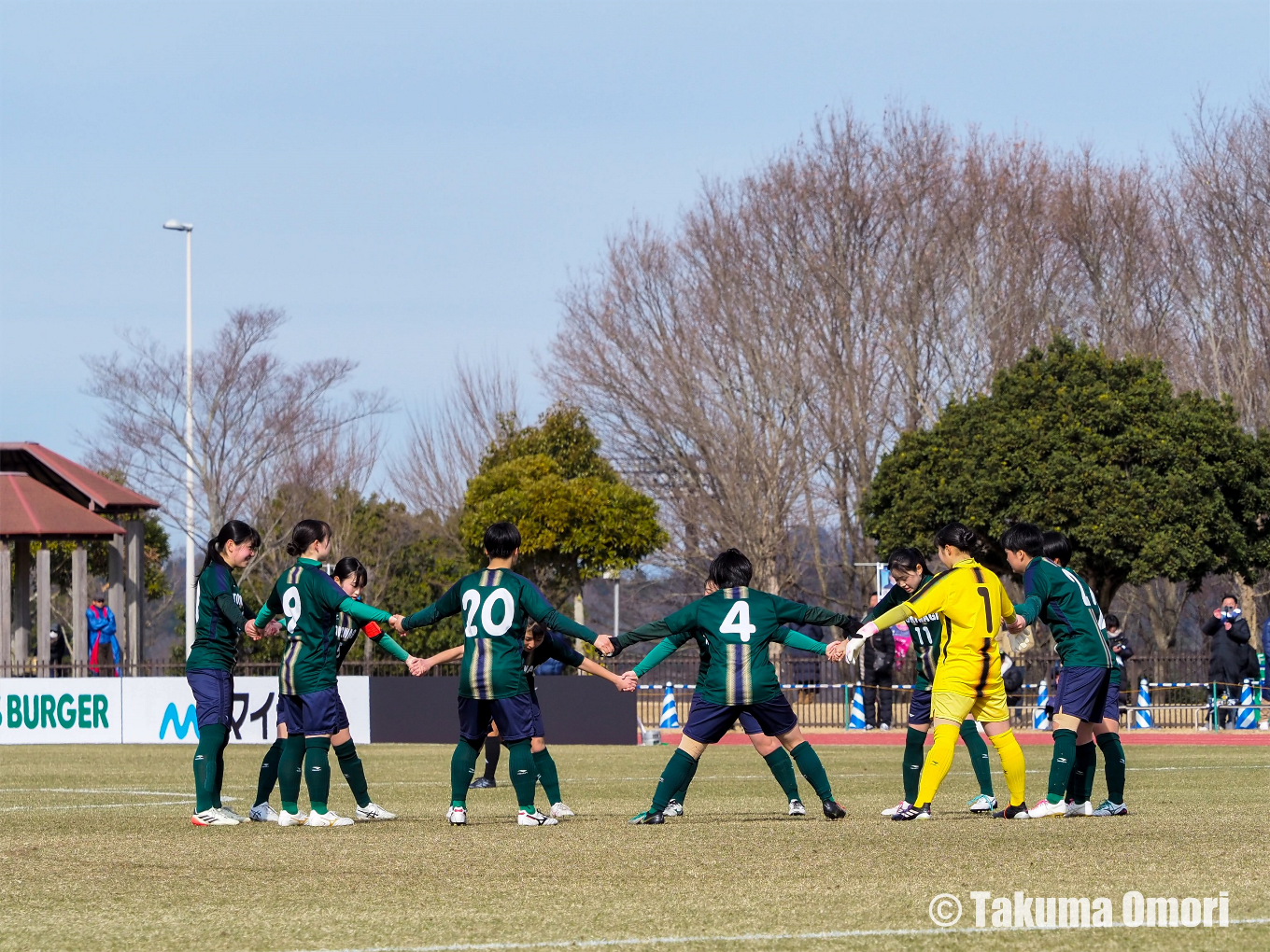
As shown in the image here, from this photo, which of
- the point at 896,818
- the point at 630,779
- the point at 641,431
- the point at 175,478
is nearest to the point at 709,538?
the point at 641,431

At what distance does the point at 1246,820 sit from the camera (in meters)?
9.98

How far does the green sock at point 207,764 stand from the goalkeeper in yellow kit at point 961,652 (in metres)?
3.81

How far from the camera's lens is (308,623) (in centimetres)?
1020

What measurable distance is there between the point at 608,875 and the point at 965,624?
3.35 meters

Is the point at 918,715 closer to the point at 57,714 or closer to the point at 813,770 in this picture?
the point at 813,770

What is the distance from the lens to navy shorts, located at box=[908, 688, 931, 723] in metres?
11.4

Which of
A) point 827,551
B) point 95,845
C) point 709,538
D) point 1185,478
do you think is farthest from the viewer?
point 827,551

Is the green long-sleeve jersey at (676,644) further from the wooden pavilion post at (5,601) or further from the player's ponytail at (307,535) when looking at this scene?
the wooden pavilion post at (5,601)

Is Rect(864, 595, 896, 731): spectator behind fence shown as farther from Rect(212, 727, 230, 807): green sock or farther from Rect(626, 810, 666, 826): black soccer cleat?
Rect(212, 727, 230, 807): green sock

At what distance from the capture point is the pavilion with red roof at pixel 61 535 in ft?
99.2

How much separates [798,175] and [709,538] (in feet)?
34.8

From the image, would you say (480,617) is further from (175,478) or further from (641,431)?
(641,431)

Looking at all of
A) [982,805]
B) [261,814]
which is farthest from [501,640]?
[982,805]

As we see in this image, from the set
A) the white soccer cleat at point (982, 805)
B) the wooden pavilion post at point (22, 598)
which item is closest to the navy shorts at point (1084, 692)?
the white soccer cleat at point (982, 805)
